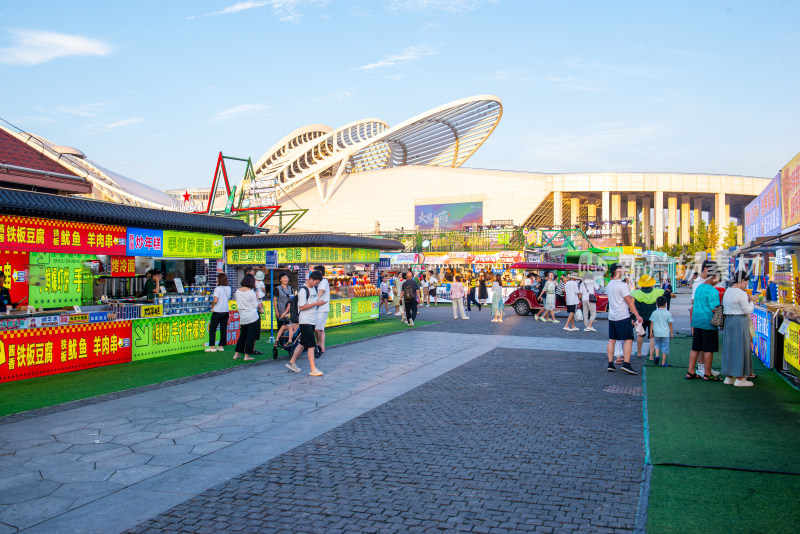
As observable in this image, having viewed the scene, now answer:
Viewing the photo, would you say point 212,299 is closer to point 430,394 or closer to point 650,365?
point 430,394

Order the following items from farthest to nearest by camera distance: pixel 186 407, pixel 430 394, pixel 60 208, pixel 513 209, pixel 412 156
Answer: pixel 412 156
pixel 513 209
pixel 60 208
pixel 430 394
pixel 186 407

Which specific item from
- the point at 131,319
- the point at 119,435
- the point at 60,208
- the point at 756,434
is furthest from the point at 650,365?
the point at 60,208

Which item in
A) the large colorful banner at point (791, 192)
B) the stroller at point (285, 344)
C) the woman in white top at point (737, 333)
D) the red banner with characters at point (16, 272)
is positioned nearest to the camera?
the large colorful banner at point (791, 192)

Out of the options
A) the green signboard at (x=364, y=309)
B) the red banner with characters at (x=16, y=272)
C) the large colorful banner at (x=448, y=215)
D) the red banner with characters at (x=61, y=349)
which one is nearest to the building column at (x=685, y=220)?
the large colorful banner at (x=448, y=215)

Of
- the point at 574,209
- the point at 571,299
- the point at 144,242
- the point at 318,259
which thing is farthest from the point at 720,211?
the point at 144,242

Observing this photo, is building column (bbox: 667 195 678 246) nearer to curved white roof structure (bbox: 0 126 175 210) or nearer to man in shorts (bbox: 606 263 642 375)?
curved white roof structure (bbox: 0 126 175 210)

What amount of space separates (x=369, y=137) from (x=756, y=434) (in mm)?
72511

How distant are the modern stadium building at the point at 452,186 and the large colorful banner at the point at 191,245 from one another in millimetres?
49524

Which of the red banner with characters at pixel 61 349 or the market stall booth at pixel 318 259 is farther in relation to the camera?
the market stall booth at pixel 318 259

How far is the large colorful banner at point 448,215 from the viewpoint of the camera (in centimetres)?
7056

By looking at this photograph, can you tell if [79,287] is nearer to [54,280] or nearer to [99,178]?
[54,280]

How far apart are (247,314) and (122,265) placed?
603cm

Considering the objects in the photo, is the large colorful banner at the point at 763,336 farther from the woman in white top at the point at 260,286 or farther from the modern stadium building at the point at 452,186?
the modern stadium building at the point at 452,186

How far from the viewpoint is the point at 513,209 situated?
67938 mm
